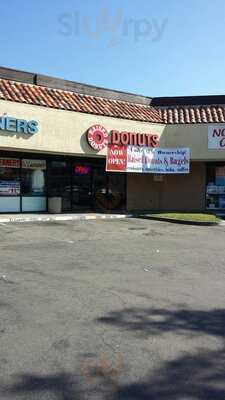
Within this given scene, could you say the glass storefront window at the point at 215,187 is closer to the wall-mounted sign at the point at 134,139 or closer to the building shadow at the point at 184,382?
the wall-mounted sign at the point at 134,139

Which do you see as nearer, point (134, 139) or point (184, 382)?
point (184, 382)

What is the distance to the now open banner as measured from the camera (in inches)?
945

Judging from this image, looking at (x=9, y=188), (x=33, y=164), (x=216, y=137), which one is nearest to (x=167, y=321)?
(x=9, y=188)

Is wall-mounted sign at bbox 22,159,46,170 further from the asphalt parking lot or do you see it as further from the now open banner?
the asphalt parking lot

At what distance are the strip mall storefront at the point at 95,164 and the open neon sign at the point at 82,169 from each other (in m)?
0.05

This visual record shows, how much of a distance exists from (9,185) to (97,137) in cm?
435

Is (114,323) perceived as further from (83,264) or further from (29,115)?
(29,115)

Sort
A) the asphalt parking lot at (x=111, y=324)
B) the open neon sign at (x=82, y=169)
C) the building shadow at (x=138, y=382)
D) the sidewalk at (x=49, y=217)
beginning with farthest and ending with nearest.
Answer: the open neon sign at (x=82, y=169), the sidewalk at (x=49, y=217), the asphalt parking lot at (x=111, y=324), the building shadow at (x=138, y=382)

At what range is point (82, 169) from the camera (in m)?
25.2

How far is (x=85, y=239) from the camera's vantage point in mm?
15055

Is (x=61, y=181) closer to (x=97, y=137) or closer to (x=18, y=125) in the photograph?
(x=97, y=137)

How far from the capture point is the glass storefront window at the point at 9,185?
22.5m

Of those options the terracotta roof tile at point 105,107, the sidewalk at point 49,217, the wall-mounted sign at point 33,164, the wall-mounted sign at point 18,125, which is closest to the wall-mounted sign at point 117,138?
the terracotta roof tile at point 105,107

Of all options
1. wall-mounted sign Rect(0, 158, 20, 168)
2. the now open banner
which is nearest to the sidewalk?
the now open banner
